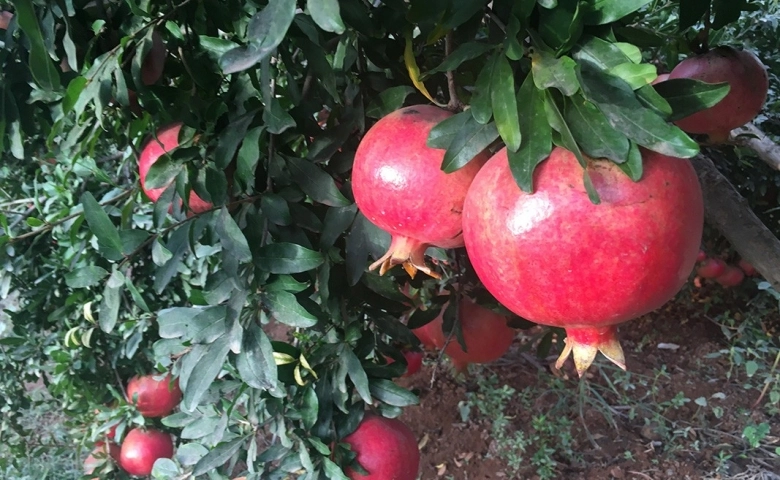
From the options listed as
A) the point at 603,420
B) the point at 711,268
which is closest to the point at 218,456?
the point at 603,420

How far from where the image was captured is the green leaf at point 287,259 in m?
0.63

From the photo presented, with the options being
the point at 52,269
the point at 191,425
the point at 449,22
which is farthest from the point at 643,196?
the point at 52,269

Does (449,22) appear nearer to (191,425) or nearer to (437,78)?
(437,78)

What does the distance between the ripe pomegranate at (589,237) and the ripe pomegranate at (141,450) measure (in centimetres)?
123

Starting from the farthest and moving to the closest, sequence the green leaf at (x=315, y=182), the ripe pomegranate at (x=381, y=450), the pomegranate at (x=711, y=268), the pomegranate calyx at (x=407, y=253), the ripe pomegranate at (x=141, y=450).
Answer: the pomegranate at (x=711, y=268), the ripe pomegranate at (x=141, y=450), the ripe pomegranate at (x=381, y=450), the green leaf at (x=315, y=182), the pomegranate calyx at (x=407, y=253)

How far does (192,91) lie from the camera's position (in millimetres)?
743

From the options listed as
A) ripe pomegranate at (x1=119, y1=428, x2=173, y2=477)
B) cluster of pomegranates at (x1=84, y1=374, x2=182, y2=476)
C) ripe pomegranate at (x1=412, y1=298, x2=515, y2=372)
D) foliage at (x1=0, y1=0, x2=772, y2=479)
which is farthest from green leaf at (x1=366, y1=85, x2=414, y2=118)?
ripe pomegranate at (x1=119, y1=428, x2=173, y2=477)

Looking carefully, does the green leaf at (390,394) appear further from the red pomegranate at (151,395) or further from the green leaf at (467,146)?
the red pomegranate at (151,395)

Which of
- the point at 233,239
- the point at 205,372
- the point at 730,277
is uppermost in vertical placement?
the point at 233,239

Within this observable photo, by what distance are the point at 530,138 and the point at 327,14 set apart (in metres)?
0.17

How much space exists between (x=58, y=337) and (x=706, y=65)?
1450mm

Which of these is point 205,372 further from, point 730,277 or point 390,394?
point 730,277

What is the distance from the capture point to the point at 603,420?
2.07 meters

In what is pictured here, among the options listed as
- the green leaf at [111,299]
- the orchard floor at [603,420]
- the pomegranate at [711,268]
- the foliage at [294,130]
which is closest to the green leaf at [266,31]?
the foliage at [294,130]
